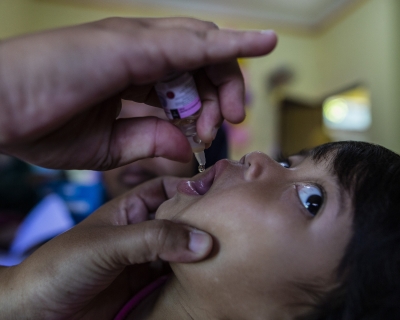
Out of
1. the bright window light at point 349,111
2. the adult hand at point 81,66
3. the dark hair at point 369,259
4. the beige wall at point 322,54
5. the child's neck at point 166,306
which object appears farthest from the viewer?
the bright window light at point 349,111

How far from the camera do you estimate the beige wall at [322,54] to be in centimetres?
271

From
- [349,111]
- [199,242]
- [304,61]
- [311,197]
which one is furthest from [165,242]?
[304,61]

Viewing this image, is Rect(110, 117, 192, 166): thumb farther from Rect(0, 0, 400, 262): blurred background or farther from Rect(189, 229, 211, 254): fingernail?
Rect(0, 0, 400, 262): blurred background

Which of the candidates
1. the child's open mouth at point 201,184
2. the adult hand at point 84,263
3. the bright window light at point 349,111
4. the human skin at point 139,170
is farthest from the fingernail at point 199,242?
the bright window light at point 349,111

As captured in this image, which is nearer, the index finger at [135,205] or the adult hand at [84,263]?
the adult hand at [84,263]

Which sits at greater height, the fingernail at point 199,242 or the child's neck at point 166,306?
the fingernail at point 199,242

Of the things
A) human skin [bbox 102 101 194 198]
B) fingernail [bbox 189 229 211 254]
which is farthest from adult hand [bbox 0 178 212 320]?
human skin [bbox 102 101 194 198]

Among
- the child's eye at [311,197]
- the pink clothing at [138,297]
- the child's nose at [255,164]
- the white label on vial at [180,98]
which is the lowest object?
the pink clothing at [138,297]

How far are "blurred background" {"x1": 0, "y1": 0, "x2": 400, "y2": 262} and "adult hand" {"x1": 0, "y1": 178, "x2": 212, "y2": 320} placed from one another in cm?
173

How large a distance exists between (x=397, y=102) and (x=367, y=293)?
2543mm

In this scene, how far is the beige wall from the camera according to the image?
2711mm

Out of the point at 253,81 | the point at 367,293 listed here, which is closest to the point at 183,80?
the point at 367,293

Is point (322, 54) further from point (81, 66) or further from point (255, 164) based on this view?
point (81, 66)

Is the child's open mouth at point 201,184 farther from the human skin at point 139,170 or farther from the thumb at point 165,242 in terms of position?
the human skin at point 139,170
